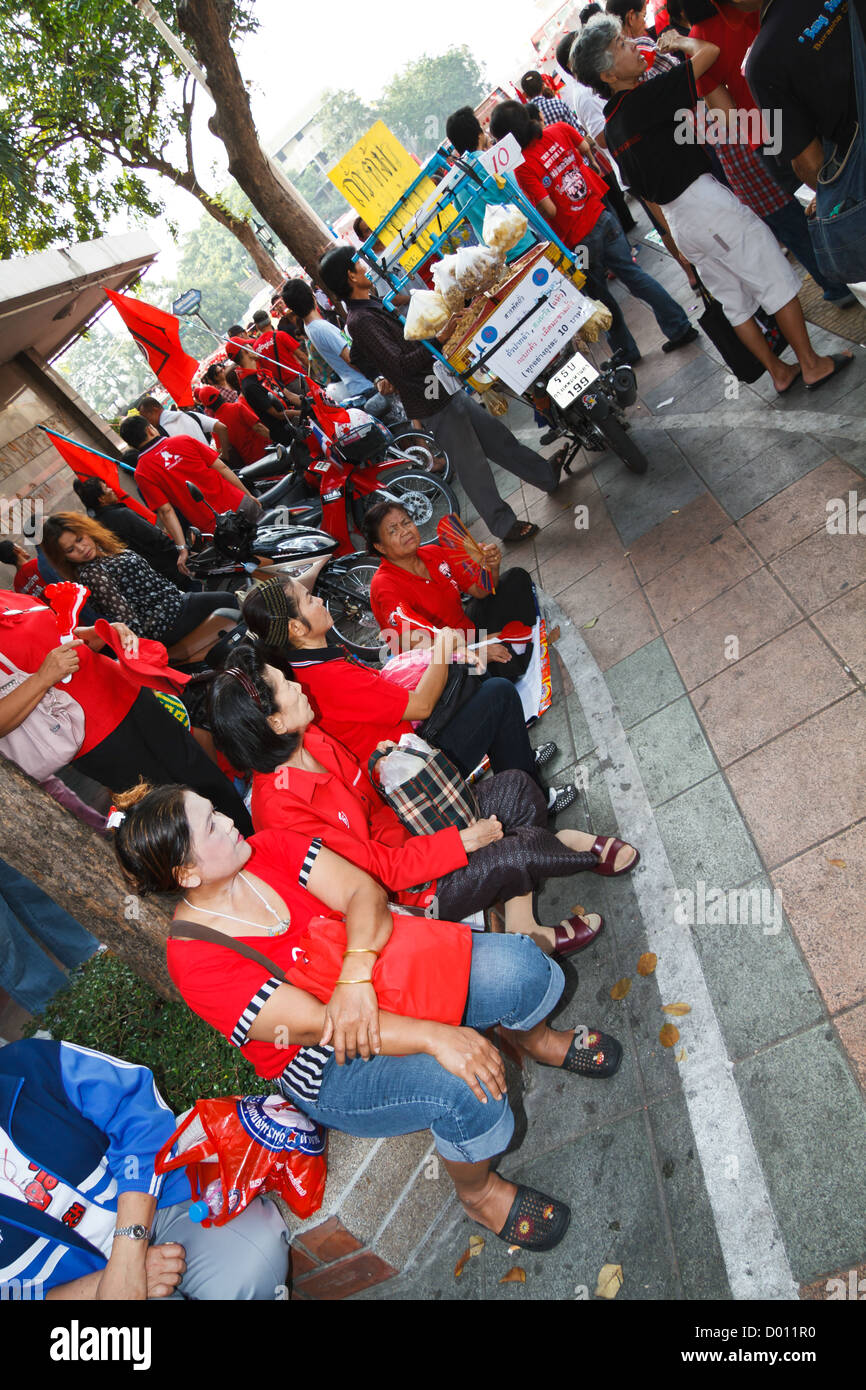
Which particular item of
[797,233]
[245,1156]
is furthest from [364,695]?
[797,233]

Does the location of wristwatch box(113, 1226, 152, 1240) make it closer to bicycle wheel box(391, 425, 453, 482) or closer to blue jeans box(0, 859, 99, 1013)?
blue jeans box(0, 859, 99, 1013)

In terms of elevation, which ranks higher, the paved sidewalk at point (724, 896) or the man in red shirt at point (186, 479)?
the man in red shirt at point (186, 479)

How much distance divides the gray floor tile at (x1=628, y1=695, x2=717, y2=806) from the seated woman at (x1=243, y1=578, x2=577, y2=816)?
1.80 ft

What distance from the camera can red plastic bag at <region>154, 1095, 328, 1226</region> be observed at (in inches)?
106

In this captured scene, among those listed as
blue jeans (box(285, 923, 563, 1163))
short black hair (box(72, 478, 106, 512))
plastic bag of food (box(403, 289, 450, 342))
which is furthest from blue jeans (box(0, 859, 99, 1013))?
plastic bag of food (box(403, 289, 450, 342))

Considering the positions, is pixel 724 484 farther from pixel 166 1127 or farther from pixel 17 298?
pixel 17 298

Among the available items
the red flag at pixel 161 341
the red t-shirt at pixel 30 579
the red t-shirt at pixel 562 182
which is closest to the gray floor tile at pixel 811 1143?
the red t-shirt at pixel 30 579

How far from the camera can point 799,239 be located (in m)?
4.87

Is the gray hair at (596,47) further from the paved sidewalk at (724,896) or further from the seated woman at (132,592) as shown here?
the seated woman at (132,592)

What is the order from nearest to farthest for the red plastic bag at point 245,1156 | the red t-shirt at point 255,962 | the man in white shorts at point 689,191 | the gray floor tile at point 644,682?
the red t-shirt at point 255,962, the red plastic bag at point 245,1156, the gray floor tile at point 644,682, the man in white shorts at point 689,191

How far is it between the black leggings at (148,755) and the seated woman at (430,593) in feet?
3.84

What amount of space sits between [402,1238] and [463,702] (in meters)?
2.10

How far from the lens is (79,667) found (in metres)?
3.66

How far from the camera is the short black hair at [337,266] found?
6.26m
